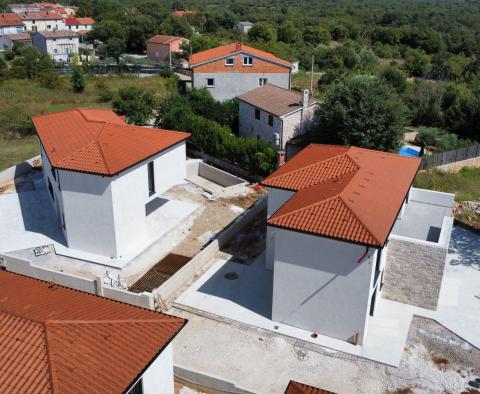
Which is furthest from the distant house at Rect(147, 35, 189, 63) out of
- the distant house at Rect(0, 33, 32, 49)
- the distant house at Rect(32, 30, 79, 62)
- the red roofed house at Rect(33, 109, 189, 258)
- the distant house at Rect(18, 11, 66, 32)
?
the red roofed house at Rect(33, 109, 189, 258)

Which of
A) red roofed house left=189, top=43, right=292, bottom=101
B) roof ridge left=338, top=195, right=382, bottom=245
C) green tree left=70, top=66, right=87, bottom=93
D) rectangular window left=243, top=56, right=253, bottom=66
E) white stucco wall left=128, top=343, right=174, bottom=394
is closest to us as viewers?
white stucco wall left=128, top=343, right=174, bottom=394

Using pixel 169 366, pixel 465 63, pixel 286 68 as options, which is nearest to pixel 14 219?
pixel 169 366

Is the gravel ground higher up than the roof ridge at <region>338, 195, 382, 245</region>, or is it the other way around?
the roof ridge at <region>338, 195, 382, 245</region>

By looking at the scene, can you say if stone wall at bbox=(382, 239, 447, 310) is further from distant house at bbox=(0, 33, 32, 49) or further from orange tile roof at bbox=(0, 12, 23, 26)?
orange tile roof at bbox=(0, 12, 23, 26)

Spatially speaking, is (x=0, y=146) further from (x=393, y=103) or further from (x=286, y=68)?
(x=393, y=103)

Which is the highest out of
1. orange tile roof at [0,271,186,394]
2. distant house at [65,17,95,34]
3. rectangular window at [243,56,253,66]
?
rectangular window at [243,56,253,66]

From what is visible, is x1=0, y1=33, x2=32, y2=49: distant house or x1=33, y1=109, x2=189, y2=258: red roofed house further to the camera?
x1=0, y1=33, x2=32, y2=49: distant house

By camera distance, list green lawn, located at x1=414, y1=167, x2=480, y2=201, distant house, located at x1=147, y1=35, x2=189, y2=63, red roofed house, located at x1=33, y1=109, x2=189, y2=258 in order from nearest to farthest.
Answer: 1. red roofed house, located at x1=33, y1=109, x2=189, y2=258
2. green lawn, located at x1=414, y1=167, x2=480, y2=201
3. distant house, located at x1=147, y1=35, x2=189, y2=63
